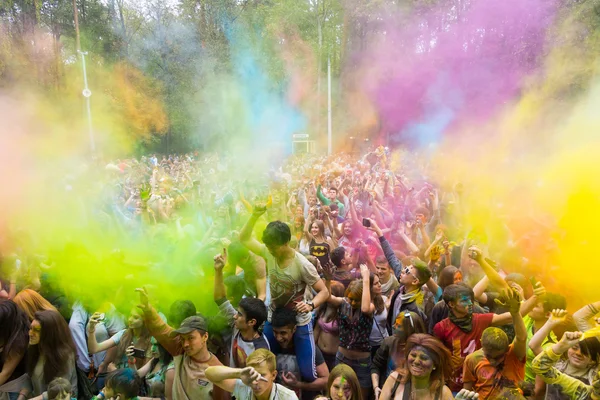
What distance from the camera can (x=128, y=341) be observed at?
149 inches

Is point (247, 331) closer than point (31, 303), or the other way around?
point (247, 331)

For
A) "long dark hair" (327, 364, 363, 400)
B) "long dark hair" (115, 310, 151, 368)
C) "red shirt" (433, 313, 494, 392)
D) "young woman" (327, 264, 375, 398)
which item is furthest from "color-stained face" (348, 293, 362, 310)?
"long dark hair" (115, 310, 151, 368)

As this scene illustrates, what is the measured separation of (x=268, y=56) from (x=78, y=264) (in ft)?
74.0

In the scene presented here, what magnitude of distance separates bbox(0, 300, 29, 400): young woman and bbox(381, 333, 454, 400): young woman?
266 cm

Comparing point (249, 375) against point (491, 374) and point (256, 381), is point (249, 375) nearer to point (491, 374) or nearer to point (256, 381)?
point (256, 381)

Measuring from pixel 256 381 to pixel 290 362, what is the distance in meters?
0.88

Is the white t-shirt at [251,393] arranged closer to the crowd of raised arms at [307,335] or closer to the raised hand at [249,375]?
the crowd of raised arms at [307,335]

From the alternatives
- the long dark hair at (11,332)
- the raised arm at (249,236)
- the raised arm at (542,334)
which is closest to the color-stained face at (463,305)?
the raised arm at (542,334)

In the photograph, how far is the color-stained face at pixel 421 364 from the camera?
8.87 ft

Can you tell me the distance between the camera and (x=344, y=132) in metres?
29.5

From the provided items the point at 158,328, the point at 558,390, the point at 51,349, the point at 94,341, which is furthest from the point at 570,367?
the point at 51,349

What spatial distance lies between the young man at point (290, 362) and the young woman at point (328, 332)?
42 centimetres

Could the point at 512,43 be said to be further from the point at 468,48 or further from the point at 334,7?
the point at 334,7

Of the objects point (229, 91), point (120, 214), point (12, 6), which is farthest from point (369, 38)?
point (120, 214)
